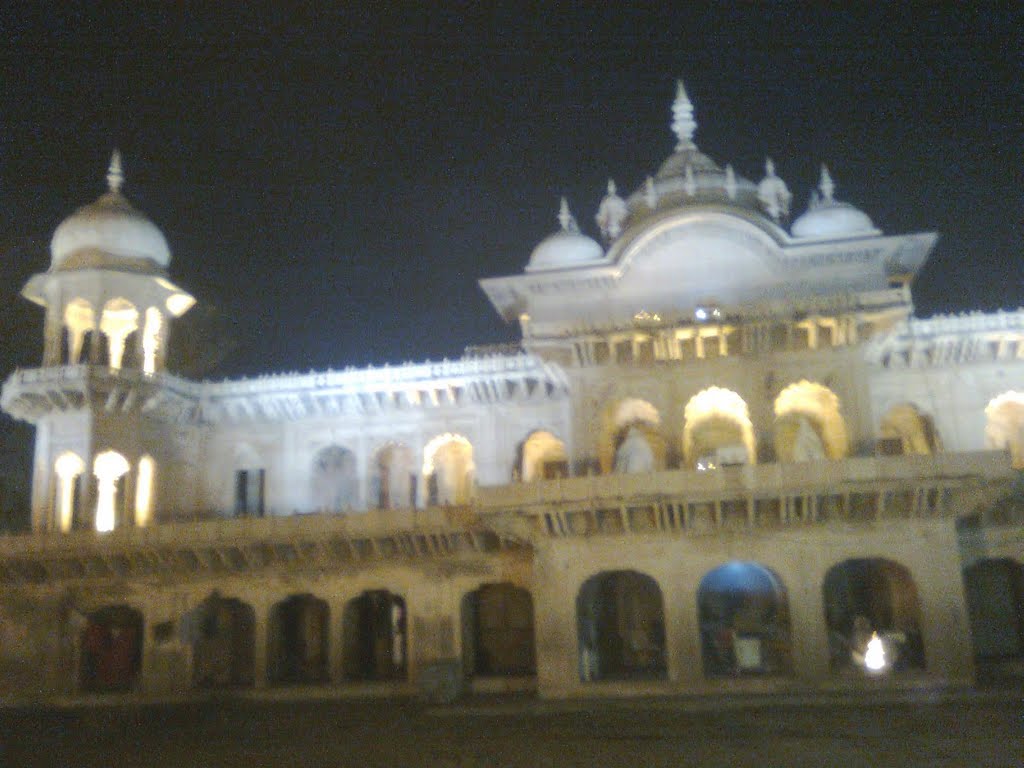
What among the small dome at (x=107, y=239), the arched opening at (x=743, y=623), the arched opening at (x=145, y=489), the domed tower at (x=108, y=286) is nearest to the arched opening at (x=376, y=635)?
the arched opening at (x=145, y=489)

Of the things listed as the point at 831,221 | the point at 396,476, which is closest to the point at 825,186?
the point at 831,221

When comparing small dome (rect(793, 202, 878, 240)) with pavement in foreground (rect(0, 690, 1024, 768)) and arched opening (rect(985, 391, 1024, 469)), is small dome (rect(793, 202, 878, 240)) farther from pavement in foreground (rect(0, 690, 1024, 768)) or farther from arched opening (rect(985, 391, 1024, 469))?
pavement in foreground (rect(0, 690, 1024, 768))

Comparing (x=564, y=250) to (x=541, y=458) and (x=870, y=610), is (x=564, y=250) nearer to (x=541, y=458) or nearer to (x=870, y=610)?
(x=541, y=458)

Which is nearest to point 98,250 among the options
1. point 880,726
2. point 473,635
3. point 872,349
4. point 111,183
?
point 111,183

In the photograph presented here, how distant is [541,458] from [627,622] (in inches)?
282

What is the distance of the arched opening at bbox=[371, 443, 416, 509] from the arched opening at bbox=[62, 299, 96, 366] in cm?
963

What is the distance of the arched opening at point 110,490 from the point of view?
27.7 m

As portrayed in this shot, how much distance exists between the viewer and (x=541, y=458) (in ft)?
99.5

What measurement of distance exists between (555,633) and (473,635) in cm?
540

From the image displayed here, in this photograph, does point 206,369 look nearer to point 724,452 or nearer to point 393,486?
point 393,486

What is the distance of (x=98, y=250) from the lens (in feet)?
94.4

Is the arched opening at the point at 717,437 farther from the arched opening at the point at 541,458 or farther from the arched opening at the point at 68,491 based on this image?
the arched opening at the point at 68,491

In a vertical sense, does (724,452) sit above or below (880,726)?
above

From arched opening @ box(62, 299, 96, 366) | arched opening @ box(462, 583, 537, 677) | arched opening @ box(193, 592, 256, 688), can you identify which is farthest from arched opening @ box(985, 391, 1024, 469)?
arched opening @ box(62, 299, 96, 366)
